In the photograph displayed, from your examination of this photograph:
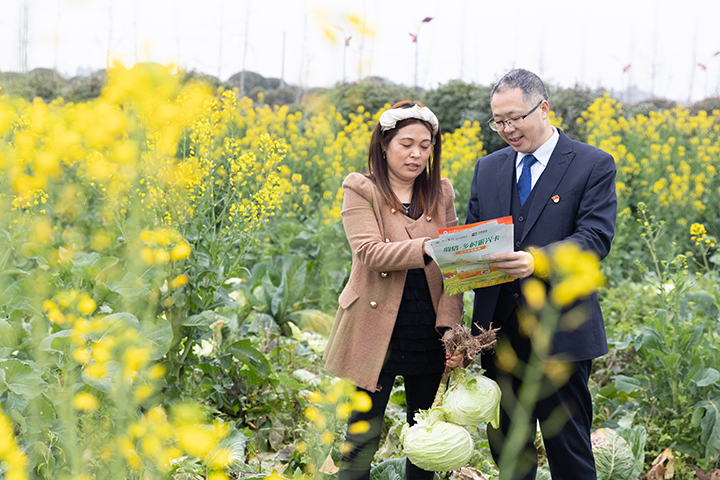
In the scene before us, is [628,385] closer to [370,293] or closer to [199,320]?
[370,293]

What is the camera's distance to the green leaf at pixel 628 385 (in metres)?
2.57

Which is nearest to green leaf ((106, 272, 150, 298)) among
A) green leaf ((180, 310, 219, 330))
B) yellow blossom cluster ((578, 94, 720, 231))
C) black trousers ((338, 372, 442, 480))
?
green leaf ((180, 310, 219, 330))

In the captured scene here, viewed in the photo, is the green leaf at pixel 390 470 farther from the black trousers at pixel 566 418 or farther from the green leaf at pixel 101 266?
the green leaf at pixel 101 266

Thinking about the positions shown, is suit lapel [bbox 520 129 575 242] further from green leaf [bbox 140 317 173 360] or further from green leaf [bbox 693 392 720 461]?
green leaf [bbox 693 392 720 461]

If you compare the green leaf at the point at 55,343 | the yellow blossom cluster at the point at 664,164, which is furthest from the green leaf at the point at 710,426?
the yellow blossom cluster at the point at 664,164

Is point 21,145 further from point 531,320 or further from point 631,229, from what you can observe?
point 631,229

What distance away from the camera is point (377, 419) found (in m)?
1.91

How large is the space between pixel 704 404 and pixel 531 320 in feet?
4.12

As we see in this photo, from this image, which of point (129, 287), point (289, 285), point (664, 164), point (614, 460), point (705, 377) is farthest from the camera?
point (664, 164)

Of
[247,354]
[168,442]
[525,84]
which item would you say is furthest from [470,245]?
[247,354]

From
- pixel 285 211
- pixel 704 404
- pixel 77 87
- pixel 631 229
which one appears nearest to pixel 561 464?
pixel 704 404

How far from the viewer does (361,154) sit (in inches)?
205

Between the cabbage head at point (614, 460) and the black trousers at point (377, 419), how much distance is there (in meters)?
0.76

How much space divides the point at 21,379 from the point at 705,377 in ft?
8.61
